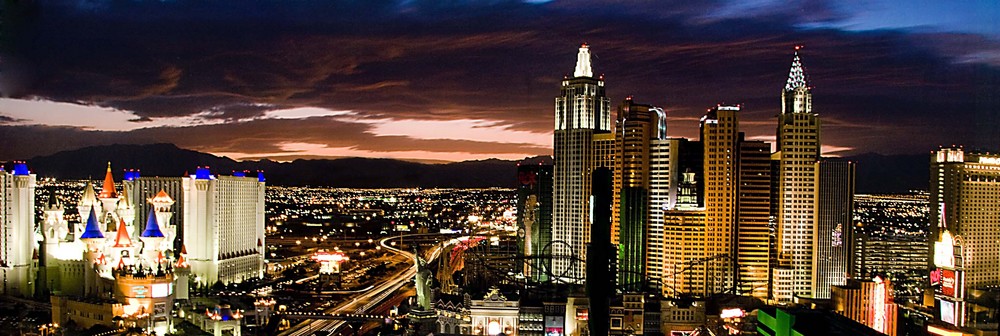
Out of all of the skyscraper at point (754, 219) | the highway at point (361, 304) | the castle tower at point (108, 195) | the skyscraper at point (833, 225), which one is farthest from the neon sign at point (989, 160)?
the castle tower at point (108, 195)

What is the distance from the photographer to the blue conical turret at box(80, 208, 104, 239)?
31.5 ft

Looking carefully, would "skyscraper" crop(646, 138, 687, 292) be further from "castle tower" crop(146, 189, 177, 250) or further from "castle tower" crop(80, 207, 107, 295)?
"castle tower" crop(80, 207, 107, 295)

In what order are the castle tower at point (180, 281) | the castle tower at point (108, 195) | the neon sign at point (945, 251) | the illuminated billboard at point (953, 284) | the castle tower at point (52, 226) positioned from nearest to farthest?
the illuminated billboard at point (953, 284)
the castle tower at point (180, 281)
the neon sign at point (945, 251)
the castle tower at point (52, 226)
the castle tower at point (108, 195)

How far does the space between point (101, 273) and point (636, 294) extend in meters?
5.75

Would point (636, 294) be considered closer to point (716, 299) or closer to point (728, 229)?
point (716, 299)

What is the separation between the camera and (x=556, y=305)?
930 cm

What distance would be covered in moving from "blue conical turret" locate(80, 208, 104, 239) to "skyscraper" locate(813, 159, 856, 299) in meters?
8.73

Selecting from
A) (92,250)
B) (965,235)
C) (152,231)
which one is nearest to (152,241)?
(152,231)

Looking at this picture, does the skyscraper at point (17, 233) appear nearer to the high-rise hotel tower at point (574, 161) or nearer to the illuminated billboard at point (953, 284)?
the high-rise hotel tower at point (574, 161)

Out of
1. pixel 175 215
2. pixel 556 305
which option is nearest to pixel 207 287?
pixel 175 215

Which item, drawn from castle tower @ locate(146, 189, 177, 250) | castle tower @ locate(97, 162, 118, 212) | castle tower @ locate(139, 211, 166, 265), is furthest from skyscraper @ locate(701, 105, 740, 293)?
castle tower @ locate(97, 162, 118, 212)

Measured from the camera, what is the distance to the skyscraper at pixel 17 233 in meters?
9.55

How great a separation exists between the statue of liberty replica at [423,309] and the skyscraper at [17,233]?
4.53 meters

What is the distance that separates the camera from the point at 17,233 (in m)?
9.72
